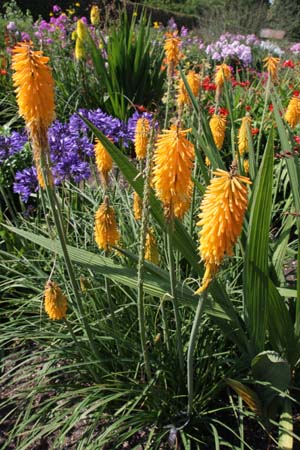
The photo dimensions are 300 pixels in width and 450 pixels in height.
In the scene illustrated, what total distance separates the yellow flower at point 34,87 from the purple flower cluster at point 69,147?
1.14 meters

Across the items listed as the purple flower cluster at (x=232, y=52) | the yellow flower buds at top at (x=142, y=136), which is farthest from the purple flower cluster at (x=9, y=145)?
the purple flower cluster at (x=232, y=52)

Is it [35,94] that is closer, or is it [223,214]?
[223,214]

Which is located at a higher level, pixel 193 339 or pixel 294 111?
pixel 294 111

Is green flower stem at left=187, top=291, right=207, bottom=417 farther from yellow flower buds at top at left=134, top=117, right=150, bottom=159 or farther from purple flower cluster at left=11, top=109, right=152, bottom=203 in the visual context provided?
purple flower cluster at left=11, top=109, right=152, bottom=203

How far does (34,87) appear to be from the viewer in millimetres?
1323

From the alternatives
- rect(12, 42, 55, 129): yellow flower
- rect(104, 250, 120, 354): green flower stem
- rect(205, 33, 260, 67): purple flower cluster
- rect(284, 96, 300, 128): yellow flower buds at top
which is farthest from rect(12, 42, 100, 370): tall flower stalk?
rect(205, 33, 260, 67): purple flower cluster

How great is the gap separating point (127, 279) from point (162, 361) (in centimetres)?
60

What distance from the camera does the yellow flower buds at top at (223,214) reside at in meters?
1.18

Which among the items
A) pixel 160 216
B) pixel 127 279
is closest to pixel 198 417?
pixel 127 279

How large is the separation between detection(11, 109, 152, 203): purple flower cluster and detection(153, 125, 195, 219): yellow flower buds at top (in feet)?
Result: 4.26

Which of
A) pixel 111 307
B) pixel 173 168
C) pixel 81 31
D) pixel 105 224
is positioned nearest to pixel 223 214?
pixel 173 168

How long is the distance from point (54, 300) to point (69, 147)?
1.40 meters

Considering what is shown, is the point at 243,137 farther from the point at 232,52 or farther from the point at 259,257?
the point at 232,52

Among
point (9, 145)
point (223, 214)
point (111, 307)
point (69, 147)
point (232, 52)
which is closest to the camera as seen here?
point (223, 214)
